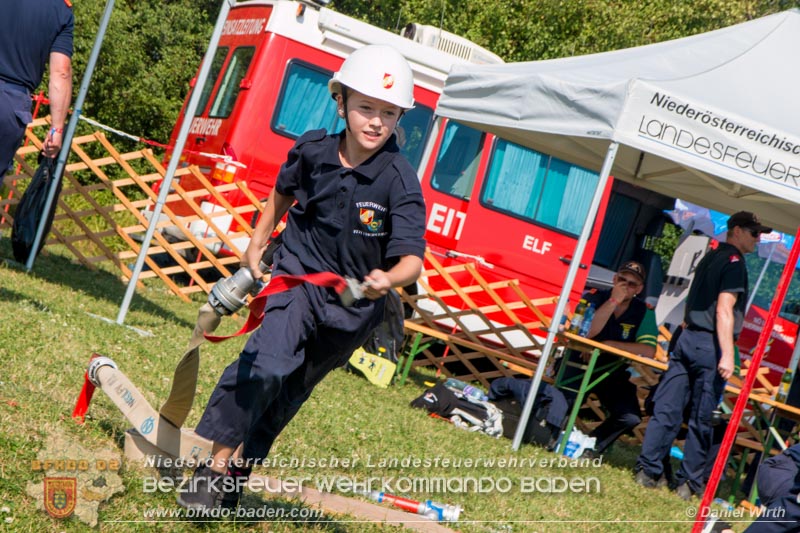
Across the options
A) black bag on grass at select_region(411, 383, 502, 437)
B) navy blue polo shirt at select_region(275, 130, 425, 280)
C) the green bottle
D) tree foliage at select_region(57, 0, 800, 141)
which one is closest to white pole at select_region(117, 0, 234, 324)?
black bag on grass at select_region(411, 383, 502, 437)

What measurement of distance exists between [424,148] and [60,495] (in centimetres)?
783

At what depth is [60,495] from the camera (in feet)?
10.2

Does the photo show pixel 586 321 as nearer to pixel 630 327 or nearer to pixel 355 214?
pixel 630 327

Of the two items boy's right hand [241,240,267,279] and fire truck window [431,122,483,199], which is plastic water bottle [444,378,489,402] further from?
boy's right hand [241,240,267,279]

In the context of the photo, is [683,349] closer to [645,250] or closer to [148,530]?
[148,530]

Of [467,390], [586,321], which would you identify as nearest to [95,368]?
[467,390]

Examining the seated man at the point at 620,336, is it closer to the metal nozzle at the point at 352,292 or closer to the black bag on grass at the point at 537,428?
the black bag on grass at the point at 537,428

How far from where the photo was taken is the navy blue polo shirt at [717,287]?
7012mm

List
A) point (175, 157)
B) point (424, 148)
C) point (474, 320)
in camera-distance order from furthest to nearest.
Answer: point (424, 148), point (474, 320), point (175, 157)

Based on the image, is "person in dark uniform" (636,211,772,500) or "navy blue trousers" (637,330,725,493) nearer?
"person in dark uniform" (636,211,772,500)

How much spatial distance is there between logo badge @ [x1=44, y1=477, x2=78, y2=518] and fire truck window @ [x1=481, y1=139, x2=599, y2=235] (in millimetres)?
7598

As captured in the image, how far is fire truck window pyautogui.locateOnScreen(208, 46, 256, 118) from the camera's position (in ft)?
34.4

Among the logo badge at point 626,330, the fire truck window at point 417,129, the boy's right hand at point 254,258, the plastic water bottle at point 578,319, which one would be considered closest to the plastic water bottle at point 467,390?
the plastic water bottle at point 578,319

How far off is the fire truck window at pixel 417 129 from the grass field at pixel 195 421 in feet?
9.47
